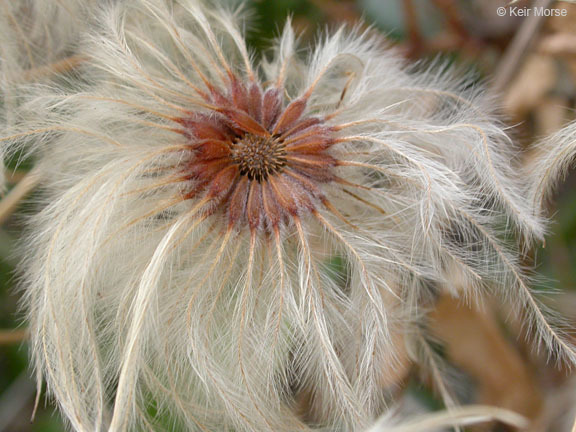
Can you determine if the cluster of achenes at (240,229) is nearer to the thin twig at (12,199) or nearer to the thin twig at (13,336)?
the thin twig at (12,199)

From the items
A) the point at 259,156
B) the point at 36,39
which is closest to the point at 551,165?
the point at 259,156

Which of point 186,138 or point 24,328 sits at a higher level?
point 186,138

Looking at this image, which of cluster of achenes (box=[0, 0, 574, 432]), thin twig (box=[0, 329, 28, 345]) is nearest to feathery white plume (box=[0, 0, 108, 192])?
cluster of achenes (box=[0, 0, 574, 432])

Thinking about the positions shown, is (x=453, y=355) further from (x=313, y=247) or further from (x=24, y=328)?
(x=24, y=328)

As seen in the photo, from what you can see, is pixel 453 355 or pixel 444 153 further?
pixel 453 355

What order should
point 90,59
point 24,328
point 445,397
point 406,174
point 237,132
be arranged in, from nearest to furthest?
point 406,174, point 237,132, point 90,59, point 445,397, point 24,328

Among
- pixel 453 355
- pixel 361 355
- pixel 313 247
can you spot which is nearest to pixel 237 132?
pixel 313 247

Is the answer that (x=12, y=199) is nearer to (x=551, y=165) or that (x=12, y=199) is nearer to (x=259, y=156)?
(x=259, y=156)
